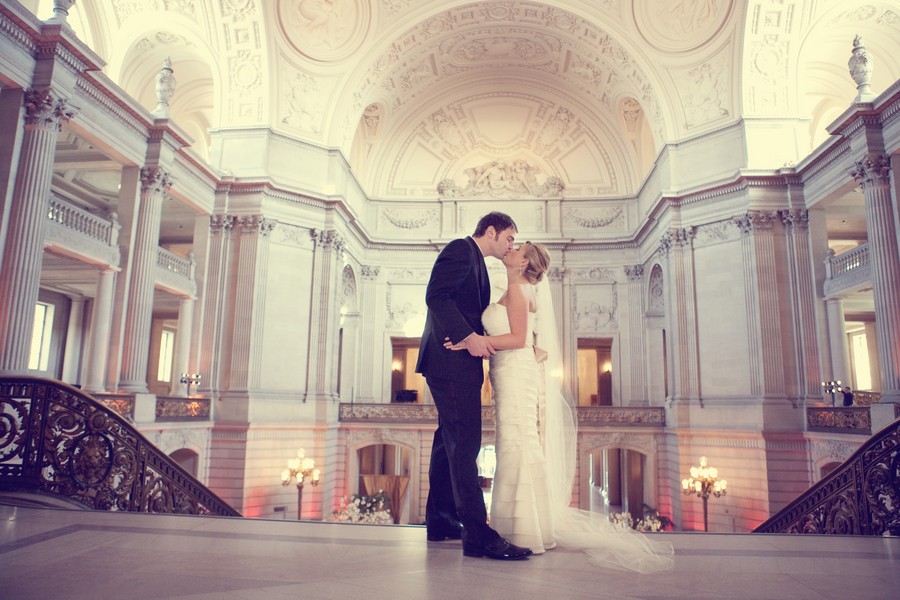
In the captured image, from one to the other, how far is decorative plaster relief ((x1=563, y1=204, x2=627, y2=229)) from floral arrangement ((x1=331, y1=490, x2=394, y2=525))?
12.8 m

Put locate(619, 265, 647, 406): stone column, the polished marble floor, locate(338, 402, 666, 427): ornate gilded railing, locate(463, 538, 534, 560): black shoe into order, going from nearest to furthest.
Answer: the polished marble floor < locate(463, 538, 534, 560): black shoe < locate(338, 402, 666, 427): ornate gilded railing < locate(619, 265, 647, 406): stone column

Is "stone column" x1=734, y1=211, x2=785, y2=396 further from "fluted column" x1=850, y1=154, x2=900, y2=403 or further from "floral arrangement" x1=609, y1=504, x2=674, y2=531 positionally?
"floral arrangement" x1=609, y1=504, x2=674, y2=531

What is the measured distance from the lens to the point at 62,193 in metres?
17.8

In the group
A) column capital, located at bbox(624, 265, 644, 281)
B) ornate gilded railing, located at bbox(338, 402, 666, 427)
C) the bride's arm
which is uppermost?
column capital, located at bbox(624, 265, 644, 281)

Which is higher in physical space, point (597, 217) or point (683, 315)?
point (597, 217)

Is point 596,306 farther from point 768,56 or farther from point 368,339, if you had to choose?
point 768,56

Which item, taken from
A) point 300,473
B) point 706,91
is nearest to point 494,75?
point 706,91

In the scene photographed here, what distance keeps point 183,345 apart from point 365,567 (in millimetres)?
15697

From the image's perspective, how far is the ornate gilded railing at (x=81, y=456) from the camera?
16.6 feet

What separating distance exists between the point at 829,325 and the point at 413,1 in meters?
15.6

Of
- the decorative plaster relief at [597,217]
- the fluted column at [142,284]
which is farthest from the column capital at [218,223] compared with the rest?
the decorative plaster relief at [597,217]

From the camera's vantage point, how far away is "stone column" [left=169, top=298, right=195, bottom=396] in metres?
17.1

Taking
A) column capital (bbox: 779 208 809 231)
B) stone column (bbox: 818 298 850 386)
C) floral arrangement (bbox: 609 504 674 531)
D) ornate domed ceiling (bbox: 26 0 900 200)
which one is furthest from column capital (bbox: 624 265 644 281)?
floral arrangement (bbox: 609 504 674 531)

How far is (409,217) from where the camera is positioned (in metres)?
25.0
